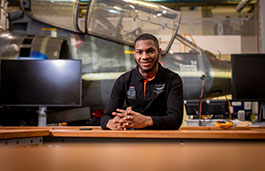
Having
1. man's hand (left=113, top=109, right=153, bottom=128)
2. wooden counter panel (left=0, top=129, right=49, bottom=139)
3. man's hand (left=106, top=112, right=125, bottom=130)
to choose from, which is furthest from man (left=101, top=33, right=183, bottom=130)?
wooden counter panel (left=0, top=129, right=49, bottom=139)

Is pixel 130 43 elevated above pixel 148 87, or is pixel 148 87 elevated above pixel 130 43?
pixel 130 43

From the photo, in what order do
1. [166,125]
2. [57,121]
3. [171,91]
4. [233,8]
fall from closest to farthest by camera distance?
[166,125] < [171,91] < [57,121] < [233,8]

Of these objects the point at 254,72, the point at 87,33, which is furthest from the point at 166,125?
the point at 87,33

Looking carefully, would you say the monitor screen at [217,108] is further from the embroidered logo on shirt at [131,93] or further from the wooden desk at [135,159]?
the wooden desk at [135,159]

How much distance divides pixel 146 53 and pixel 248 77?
161 centimetres

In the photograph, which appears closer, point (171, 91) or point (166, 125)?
point (166, 125)

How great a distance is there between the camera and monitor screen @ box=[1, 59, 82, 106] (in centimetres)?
405

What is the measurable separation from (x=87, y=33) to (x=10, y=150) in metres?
4.28

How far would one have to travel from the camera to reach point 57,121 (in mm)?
4359

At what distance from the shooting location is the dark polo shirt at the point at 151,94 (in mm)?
2436

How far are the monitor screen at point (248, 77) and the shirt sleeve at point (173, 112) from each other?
130 centimetres

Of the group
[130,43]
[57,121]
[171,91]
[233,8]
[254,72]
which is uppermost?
[233,8]

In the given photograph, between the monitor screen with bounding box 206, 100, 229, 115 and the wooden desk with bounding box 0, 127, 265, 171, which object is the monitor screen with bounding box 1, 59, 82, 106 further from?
the wooden desk with bounding box 0, 127, 265, 171

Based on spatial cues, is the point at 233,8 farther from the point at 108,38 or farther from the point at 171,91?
the point at 171,91
